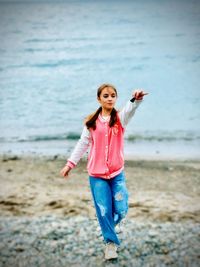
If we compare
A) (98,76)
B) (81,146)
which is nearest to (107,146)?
(81,146)

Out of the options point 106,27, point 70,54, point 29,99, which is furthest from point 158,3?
point 29,99

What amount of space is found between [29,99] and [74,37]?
2618 centimetres

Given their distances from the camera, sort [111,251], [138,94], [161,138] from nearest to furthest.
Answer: [138,94], [111,251], [161,138]

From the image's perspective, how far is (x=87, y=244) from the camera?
488 centimetres

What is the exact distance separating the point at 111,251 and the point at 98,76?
77.0ft

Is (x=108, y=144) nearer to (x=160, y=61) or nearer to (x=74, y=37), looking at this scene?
(x=160, y=61)

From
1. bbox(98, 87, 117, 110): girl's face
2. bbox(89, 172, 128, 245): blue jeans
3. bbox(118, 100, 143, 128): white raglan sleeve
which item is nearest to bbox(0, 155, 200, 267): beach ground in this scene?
bbox(89, 172, 128, 245): blue jeans

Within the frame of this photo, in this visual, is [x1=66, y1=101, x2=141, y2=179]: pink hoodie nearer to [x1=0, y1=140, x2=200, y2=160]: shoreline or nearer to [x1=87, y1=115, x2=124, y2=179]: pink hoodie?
[x1=87, y1=115, x2=124, y2=179]: pink hoodie

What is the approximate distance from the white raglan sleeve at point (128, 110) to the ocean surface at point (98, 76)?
755 centimetres

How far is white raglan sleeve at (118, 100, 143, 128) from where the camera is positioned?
12.3 feet

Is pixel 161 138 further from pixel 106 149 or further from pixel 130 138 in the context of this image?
pixel 106 149

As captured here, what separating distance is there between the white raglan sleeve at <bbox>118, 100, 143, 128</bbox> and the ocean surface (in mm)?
7548

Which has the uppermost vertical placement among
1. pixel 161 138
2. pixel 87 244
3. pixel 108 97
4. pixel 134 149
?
pixel 108 97

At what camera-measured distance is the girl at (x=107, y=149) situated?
3848 millimetres
